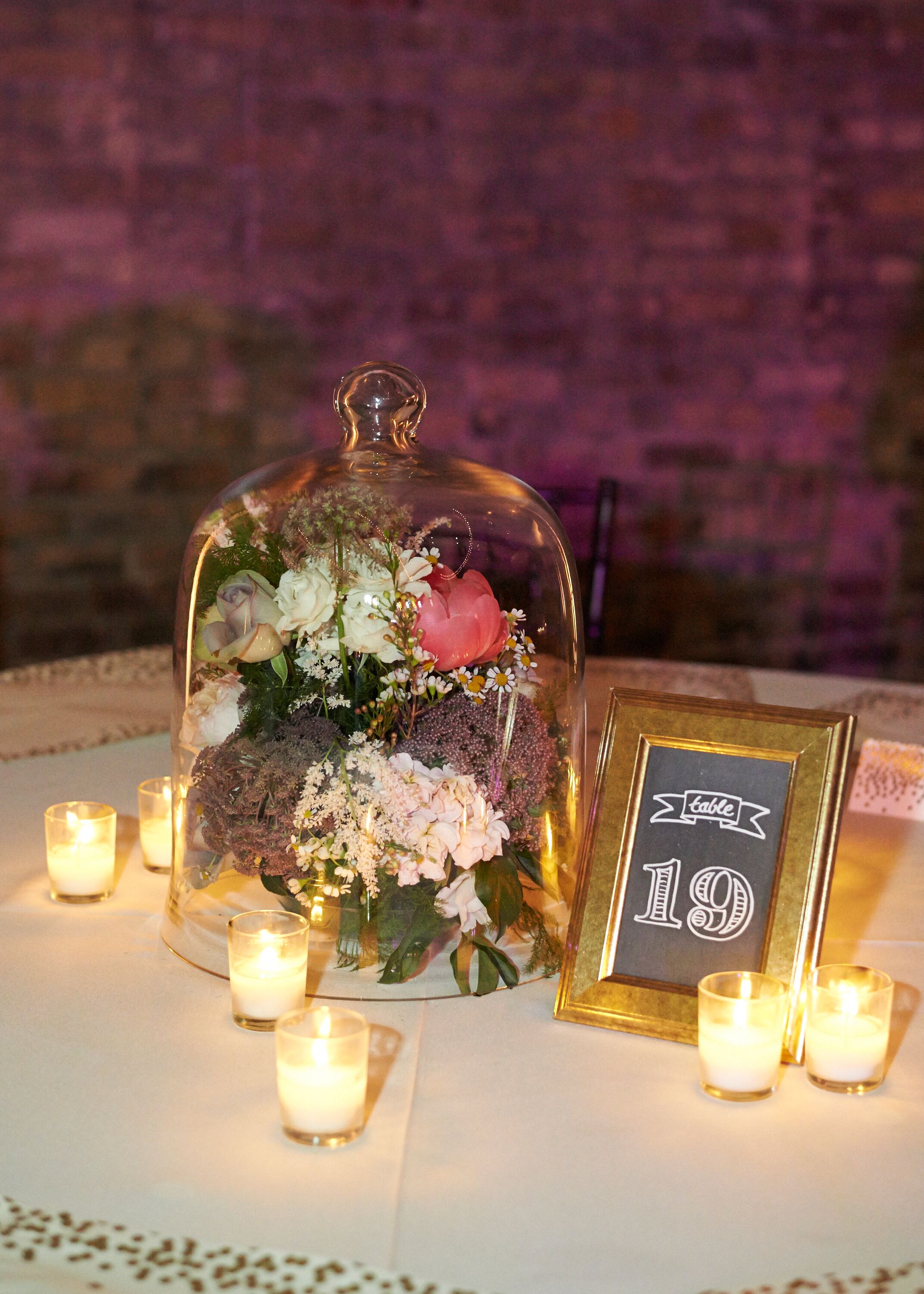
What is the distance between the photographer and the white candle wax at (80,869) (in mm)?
1405

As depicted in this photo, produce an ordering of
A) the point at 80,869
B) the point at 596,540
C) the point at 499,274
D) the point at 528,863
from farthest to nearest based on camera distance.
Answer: the point at 499,274
the point at 596,540
the point at 80,869
the point at 528,863

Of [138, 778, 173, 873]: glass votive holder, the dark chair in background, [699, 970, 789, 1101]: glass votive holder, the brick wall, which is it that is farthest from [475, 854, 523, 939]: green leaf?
the brick wall

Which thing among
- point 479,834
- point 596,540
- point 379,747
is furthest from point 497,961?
point 596,540

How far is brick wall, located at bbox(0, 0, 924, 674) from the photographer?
3.96m

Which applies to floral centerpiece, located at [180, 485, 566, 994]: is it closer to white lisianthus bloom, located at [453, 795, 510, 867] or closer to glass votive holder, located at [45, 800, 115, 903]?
white lisianthus bloom, located at [453, 795, 510, 867]

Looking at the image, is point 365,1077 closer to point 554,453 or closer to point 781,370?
point 554,453

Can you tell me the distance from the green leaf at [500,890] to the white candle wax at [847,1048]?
11.7 inches

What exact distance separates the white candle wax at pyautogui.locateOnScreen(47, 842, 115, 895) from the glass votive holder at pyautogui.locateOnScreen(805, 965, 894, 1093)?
0.76 metres

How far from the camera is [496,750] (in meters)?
1.23

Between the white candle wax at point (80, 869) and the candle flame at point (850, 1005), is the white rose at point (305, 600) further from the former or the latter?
the candle flame at point (850, 1005)

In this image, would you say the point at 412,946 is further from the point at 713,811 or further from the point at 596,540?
→ the point at 596,540

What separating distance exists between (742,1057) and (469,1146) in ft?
0.74

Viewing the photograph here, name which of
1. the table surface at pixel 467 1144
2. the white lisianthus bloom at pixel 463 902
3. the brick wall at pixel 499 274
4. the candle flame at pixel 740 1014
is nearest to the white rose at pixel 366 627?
the white lisianthus bloom at pixel 463 902

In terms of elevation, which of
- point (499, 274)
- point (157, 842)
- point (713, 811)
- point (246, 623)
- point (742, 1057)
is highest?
point (499, 274)
